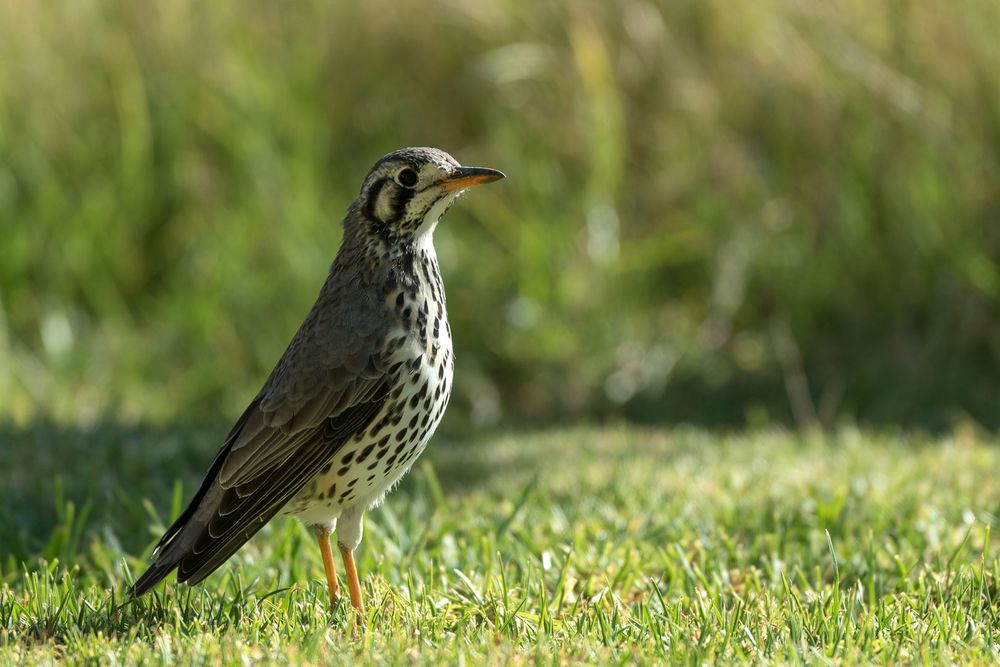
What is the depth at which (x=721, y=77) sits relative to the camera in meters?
9.88

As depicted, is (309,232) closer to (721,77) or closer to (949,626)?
(721,77)

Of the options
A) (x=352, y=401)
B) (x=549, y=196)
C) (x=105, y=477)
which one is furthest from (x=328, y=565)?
(x=549, y=196)

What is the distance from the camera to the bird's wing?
4.10 m

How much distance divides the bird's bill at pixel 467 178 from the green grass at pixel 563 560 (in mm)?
1161

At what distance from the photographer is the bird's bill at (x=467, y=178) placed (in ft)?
14.1

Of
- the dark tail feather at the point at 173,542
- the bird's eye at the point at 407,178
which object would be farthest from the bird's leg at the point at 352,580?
the bird's eye at the point at 407,178

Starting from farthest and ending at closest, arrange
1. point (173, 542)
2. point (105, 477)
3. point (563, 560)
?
1. point (105, 477)
2. point (563, 560)
3. point (173, 542)

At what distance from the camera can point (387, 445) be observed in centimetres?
421

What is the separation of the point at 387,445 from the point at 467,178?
865mm

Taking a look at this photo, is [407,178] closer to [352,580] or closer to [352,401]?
[352,401]

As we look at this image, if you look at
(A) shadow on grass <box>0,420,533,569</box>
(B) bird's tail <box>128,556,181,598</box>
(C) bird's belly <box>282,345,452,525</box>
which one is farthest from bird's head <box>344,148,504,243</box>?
(A) shadow on grass <box>0,420,533,569</box>

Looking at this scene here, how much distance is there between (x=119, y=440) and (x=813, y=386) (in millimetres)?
4450

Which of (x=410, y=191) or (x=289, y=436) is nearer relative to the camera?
(x=289, y=436)

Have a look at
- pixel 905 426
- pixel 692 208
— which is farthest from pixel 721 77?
pixel 905 426
